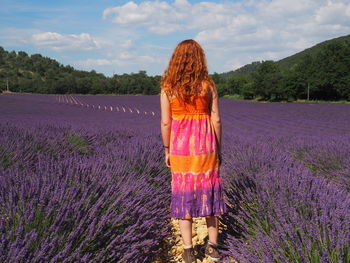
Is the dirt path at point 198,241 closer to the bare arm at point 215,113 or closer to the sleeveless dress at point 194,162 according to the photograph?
the sleeveless dress at point 194,162

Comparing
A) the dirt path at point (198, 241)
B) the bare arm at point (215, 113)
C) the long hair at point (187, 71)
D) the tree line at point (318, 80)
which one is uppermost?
the tree line at point (318, 80)

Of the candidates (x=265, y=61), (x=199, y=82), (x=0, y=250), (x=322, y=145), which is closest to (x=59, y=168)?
(x=0, y=250)

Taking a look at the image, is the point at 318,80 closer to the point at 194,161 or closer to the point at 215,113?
the point at 215,113

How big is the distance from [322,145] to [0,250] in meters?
4.49

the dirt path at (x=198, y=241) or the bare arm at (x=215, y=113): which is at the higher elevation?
the bare arm at (x=215, y=113)

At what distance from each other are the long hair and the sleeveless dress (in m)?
0.05

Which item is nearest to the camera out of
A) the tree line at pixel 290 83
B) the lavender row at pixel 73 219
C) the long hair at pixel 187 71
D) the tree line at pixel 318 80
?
the lavender row at pixel 73 219

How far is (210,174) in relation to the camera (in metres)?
1.88

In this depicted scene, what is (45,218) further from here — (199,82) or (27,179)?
(199,82)

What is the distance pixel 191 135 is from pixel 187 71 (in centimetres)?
40

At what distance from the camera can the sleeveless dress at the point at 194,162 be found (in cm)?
186

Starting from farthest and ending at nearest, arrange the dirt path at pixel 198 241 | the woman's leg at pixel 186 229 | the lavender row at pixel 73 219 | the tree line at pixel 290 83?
the tree line at pixel 290 83 → the dirt path at pixel 198 241 → the woman's leg at pixel 186 229 → the lavender row at pixel 73 219

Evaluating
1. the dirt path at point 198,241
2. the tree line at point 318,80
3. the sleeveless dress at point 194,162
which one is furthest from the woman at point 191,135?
the tree line at point 318,80

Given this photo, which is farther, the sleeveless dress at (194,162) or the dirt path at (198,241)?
the dirt path at (198,241)
